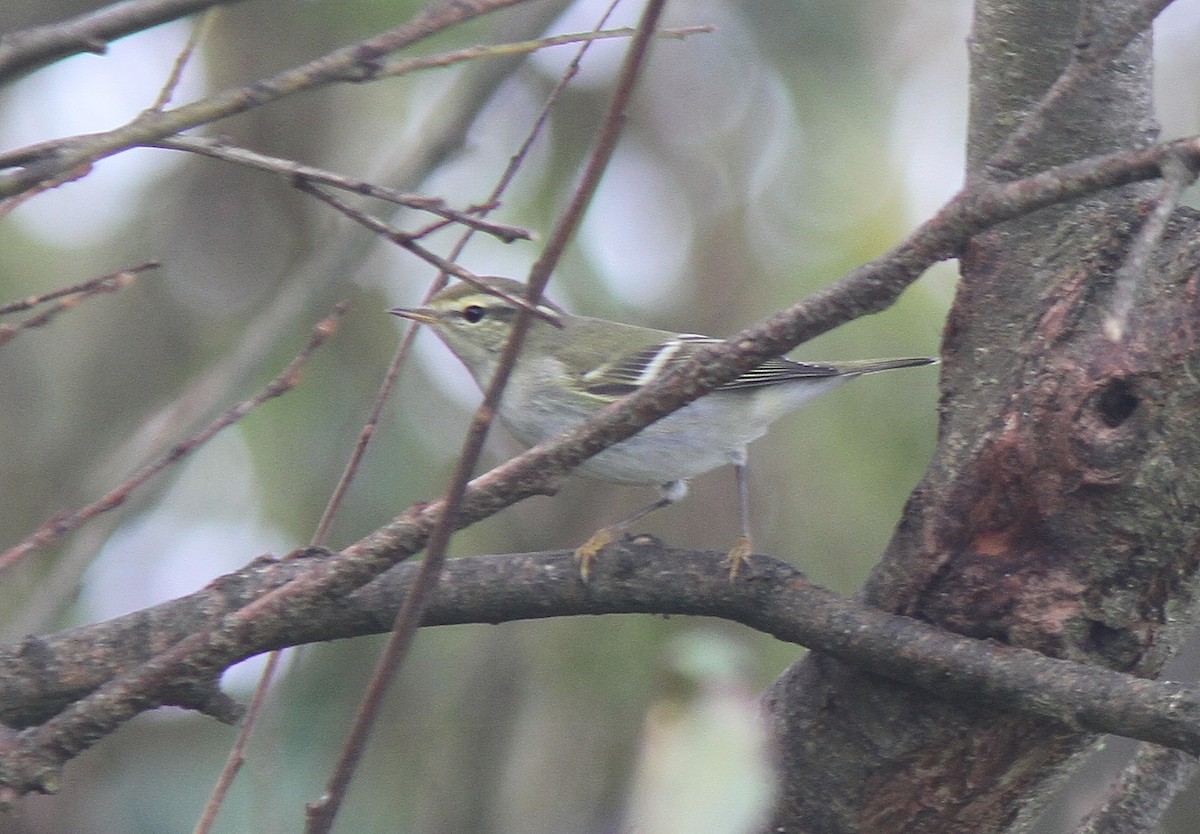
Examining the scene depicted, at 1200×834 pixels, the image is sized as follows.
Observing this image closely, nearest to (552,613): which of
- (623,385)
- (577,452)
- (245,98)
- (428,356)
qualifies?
(577,452)

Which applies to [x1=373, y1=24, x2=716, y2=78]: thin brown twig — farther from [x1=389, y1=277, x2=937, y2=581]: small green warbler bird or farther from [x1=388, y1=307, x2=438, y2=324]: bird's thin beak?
[x1=388, y1=307, x2=438, y2=324]: bird's thin beak

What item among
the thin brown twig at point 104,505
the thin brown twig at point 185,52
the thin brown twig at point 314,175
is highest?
the thin brown twig at point 185,52

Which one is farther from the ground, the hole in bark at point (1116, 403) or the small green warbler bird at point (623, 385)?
the small green warbler bird at point (623, 385)

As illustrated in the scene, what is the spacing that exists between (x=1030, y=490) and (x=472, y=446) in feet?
3.86

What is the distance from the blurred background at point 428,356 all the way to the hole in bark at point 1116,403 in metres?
1.79

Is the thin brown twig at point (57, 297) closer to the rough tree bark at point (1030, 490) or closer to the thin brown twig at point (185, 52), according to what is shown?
Answer: the thin brown twig at point (185, 52)

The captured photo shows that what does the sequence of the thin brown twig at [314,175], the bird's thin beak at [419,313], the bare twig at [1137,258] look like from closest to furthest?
the bare twig at [1137,258], the thin brown twig at [314,175], the bird's thin beak at [419,313]

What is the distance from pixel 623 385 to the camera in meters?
3.93

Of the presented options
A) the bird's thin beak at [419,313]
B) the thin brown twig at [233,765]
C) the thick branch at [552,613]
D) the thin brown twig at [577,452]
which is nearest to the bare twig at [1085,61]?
the thin brown twig at [577,452]

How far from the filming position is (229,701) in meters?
2.10

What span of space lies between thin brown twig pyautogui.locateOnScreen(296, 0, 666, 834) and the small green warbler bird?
1807 mm

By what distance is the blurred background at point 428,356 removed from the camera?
410cm

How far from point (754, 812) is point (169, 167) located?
437 cm

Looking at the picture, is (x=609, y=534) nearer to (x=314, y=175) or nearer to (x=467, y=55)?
(x=467, y=55)
